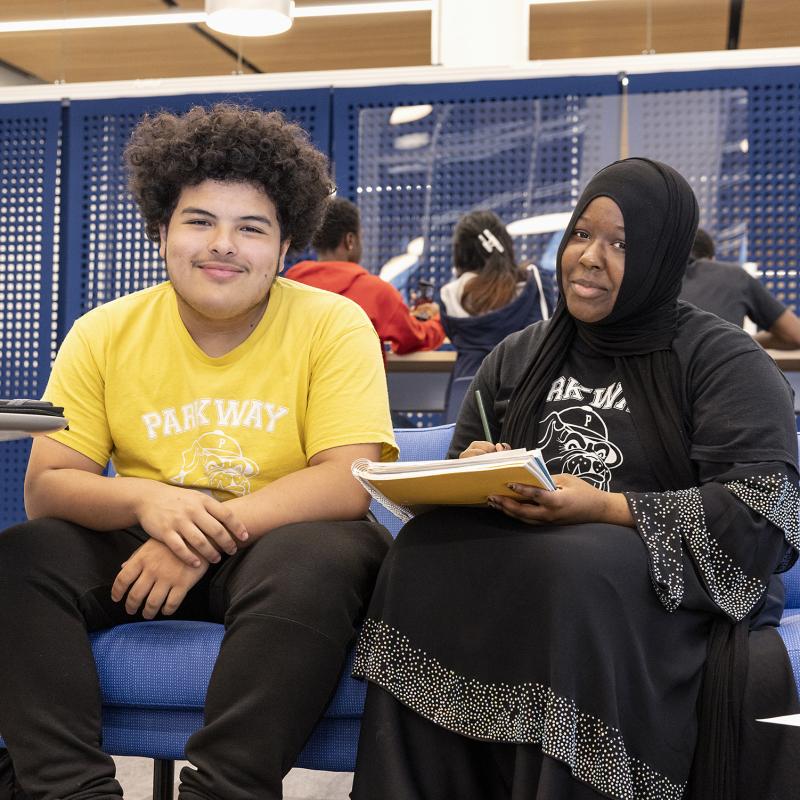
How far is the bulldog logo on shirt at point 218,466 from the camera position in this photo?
1.81m

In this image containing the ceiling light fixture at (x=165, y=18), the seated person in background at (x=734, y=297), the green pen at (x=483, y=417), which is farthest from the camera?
the ceiling light fixture at (x=165, y=18)

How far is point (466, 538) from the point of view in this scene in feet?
5.02

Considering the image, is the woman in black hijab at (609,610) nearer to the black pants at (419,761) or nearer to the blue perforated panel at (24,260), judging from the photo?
the black pants at (419,761)

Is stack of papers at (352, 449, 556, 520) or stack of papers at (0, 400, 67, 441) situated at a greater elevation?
stack of papers at (0, 400, 67, 441)

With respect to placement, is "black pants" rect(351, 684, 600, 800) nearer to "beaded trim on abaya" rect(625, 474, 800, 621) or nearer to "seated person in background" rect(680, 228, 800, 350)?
"beaded trim on abaya" rect(625, 474, 800, 621)

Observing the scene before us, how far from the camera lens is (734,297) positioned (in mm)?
3805

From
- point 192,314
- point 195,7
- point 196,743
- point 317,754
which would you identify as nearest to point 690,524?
point 317,754

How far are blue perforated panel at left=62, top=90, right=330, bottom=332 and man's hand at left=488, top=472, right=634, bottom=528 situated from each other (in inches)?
149

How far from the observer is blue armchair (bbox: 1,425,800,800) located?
5.29 ft

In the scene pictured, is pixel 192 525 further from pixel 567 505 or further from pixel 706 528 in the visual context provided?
pixel 706 528

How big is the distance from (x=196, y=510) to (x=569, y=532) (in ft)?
1.92

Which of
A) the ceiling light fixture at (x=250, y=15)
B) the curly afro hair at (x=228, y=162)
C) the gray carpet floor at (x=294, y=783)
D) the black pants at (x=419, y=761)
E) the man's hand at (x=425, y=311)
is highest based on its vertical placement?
the ceiling light fixture at (x=250, y=15)

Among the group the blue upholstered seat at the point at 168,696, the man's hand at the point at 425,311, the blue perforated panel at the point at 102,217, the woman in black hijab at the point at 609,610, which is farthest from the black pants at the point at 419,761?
the blue perforated panel at the point at 102,217

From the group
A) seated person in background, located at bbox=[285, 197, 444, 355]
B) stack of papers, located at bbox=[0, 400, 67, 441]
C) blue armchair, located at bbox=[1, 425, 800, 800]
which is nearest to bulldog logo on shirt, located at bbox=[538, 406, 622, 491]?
blue armchair, located at bbox=[1, 425, 800, 800]
